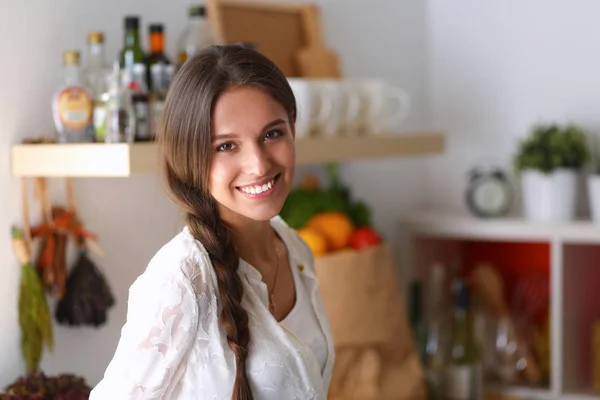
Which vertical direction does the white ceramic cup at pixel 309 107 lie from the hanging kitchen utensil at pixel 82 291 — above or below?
above

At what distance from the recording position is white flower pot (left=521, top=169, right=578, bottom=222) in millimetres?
2434

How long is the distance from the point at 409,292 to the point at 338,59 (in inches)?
27.8

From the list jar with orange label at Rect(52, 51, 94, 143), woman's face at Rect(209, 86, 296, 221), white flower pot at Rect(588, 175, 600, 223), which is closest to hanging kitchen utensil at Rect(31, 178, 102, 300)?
jar with orange label at Rect(52, 51, 94, 143)

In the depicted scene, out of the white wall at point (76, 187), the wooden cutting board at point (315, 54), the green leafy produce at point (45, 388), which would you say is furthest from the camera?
the wooden cutting board at point (315, 54)

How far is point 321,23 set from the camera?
7.86 feet

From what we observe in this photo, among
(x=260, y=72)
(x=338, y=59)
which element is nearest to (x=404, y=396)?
(x=338, y=59)

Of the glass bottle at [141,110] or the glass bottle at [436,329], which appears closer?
the glass bottle at [141,110]

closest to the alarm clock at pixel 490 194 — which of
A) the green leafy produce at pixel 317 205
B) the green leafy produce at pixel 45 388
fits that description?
the green leafy produce at pixel 317 205

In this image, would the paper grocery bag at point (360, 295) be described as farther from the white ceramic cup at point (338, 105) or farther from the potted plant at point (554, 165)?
the potted plant at point (554, 165)

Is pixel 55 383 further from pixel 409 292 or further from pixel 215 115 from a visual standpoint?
pixel 409 292

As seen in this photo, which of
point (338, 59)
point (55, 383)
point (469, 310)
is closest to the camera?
point (55, 383)

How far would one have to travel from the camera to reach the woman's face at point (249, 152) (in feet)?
4.00

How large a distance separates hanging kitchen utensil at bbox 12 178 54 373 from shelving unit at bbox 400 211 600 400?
48.4 inches

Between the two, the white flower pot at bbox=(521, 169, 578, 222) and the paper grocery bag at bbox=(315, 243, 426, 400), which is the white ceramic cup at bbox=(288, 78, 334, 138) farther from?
the white flower pot at bbox=(521, 169, 578, 222)
